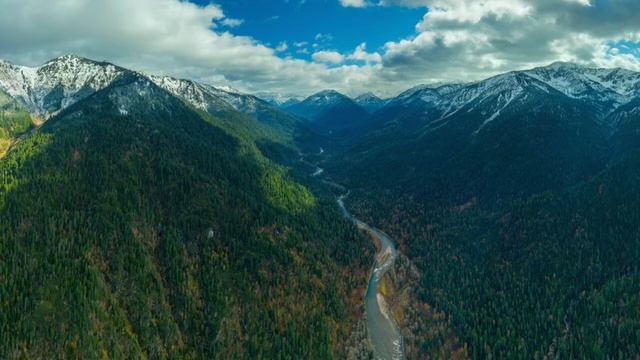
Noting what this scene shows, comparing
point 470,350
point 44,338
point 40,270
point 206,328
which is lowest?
point 470,350

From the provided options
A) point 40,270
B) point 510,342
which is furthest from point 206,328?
point 510,342

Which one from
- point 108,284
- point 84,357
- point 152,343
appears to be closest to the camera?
point 84,357

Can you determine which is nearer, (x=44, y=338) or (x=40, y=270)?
(x=44, y=338)

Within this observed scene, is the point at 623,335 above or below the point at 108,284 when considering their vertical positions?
below

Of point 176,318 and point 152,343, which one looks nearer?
point 152,343

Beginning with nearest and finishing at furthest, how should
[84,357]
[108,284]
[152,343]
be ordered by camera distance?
[84,357]
[152,343]
[108,284]

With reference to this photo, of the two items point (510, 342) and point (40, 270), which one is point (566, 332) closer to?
point (510, 342)

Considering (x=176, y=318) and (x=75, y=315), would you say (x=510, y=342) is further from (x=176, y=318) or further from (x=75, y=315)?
(x=75, y=315)

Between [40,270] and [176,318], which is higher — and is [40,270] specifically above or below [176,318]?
above

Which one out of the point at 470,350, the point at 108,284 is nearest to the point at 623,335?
the point at 470,350
